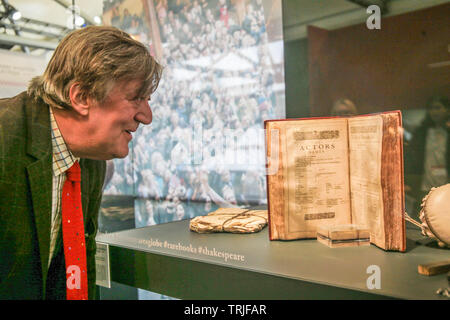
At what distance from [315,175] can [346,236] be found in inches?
6.8

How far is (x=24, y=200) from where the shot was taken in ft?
3.29

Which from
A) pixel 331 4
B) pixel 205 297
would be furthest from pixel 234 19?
pixel 205 297

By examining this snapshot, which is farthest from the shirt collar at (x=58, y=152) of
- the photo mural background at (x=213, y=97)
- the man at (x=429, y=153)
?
the man at (x=429, y=153)

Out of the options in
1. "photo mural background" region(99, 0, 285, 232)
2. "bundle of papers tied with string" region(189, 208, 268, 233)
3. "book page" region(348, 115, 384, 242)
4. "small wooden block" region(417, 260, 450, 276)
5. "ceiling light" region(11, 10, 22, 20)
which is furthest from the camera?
"ceiling light" region(11, 10, 22, 20)

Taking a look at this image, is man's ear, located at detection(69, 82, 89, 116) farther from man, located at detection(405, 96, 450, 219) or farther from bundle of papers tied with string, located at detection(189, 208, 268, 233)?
man, located at detection(405, 96, 450, 219)

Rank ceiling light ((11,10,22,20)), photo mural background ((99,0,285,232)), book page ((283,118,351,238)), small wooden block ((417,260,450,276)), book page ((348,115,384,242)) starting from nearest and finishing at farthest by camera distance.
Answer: small wooden block ((417,260,450,276)), book page ((348,115,384,242)), book page ((283,118,351,238)), photo mural background ((99,0,285,232)), ceiling light ((11,10,22,20))

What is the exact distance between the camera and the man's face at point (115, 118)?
3.59 ft

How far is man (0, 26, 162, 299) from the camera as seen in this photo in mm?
1004

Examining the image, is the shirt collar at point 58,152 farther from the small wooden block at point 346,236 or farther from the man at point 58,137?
the small wooden block at point 346,236

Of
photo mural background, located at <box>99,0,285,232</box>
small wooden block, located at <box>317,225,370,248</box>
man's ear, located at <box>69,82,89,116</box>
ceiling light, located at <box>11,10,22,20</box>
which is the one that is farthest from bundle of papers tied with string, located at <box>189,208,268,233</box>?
ceiling light, located at <box>11,10,22,20</box>

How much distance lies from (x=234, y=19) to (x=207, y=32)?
0.10 m

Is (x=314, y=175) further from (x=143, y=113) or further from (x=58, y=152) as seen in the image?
(x=58, y=152)

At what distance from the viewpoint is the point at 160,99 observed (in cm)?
138

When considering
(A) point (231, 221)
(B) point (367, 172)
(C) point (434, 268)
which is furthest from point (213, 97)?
(C) point (434, 268)
